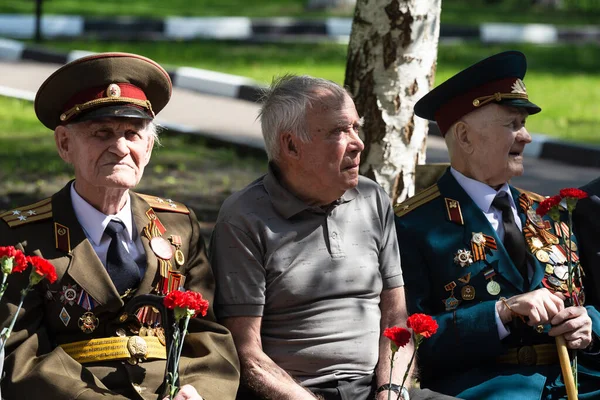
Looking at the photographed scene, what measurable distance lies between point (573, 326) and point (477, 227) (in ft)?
1.76

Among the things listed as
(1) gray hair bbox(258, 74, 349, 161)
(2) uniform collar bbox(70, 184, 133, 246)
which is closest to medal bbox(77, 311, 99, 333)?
(2) uniform collar bbox(70, 184, 133, 246)

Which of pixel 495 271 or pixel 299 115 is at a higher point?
pixel 299 115

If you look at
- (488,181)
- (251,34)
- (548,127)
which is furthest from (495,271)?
(251,34)

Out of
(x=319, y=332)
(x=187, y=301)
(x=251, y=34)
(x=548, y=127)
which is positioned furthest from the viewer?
(x=251, y=34)

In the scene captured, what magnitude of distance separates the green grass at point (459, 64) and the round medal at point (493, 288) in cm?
664

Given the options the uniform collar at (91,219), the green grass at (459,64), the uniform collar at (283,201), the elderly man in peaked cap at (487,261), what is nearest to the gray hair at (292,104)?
the uniform collar at (283,201)

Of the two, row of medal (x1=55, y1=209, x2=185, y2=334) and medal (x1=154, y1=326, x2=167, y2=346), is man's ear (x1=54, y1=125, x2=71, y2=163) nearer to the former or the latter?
row of medal (x1=55, y1=209, x2=185, y2=334)

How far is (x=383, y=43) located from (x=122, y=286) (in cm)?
240

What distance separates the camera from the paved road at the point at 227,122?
9297mm

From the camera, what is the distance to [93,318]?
145 inches

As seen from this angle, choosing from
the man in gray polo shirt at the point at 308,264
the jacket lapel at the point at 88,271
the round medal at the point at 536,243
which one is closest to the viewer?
the jacket lapel at the point at 88,271

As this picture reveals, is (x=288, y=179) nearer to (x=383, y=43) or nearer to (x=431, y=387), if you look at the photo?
(x=431, y=387)

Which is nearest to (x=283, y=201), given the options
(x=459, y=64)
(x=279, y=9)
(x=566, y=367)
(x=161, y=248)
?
(x=161, y=248)

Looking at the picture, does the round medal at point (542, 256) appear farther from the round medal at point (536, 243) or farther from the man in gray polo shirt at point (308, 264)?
the man in gray polo shirt at point (308, 264)
